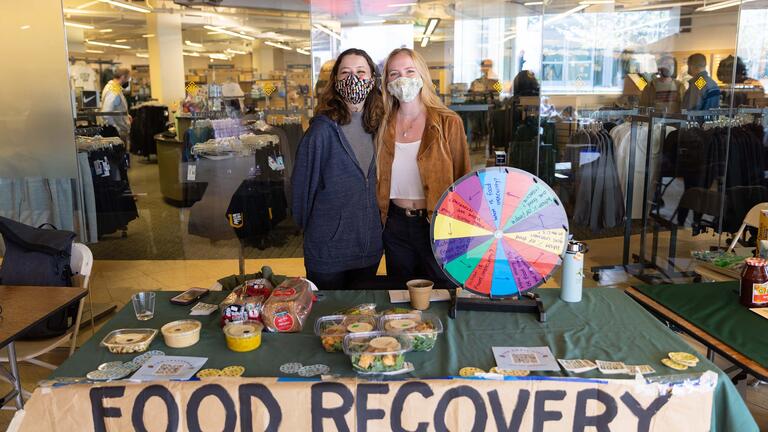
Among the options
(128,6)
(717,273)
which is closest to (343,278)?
(717,273)

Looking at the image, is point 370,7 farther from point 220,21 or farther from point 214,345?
point 214,345

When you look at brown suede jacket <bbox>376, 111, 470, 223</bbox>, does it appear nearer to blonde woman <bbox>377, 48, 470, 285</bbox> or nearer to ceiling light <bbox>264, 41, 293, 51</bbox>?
blonde woman <bbox>377, 48, 470, 285</bbox>

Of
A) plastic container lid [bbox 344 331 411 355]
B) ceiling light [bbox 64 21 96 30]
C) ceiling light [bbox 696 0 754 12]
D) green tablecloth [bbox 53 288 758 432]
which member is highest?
ceiling light [bbox 696 0 754 12]

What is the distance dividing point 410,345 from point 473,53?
14.9 ft

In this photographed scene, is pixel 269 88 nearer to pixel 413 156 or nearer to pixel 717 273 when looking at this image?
pixel 413 156

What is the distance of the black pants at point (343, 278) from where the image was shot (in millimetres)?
2443

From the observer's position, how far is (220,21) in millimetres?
5520

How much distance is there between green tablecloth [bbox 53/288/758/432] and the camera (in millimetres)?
1587

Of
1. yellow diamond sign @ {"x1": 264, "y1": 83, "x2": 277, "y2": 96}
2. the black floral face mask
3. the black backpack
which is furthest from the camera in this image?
yellow diamond sign @ {"x1": 264, "y1": 83, "x2": 277, "y2": 96}

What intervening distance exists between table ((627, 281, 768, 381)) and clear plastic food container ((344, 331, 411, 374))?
0.97m

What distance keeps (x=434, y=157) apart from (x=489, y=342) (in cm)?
85

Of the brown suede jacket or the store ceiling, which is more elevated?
the store ceiling

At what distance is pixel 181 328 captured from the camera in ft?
5.86

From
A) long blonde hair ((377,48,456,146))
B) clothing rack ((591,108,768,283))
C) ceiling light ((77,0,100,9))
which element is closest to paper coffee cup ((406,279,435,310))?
long blonde hair ((377,48,456,146))
